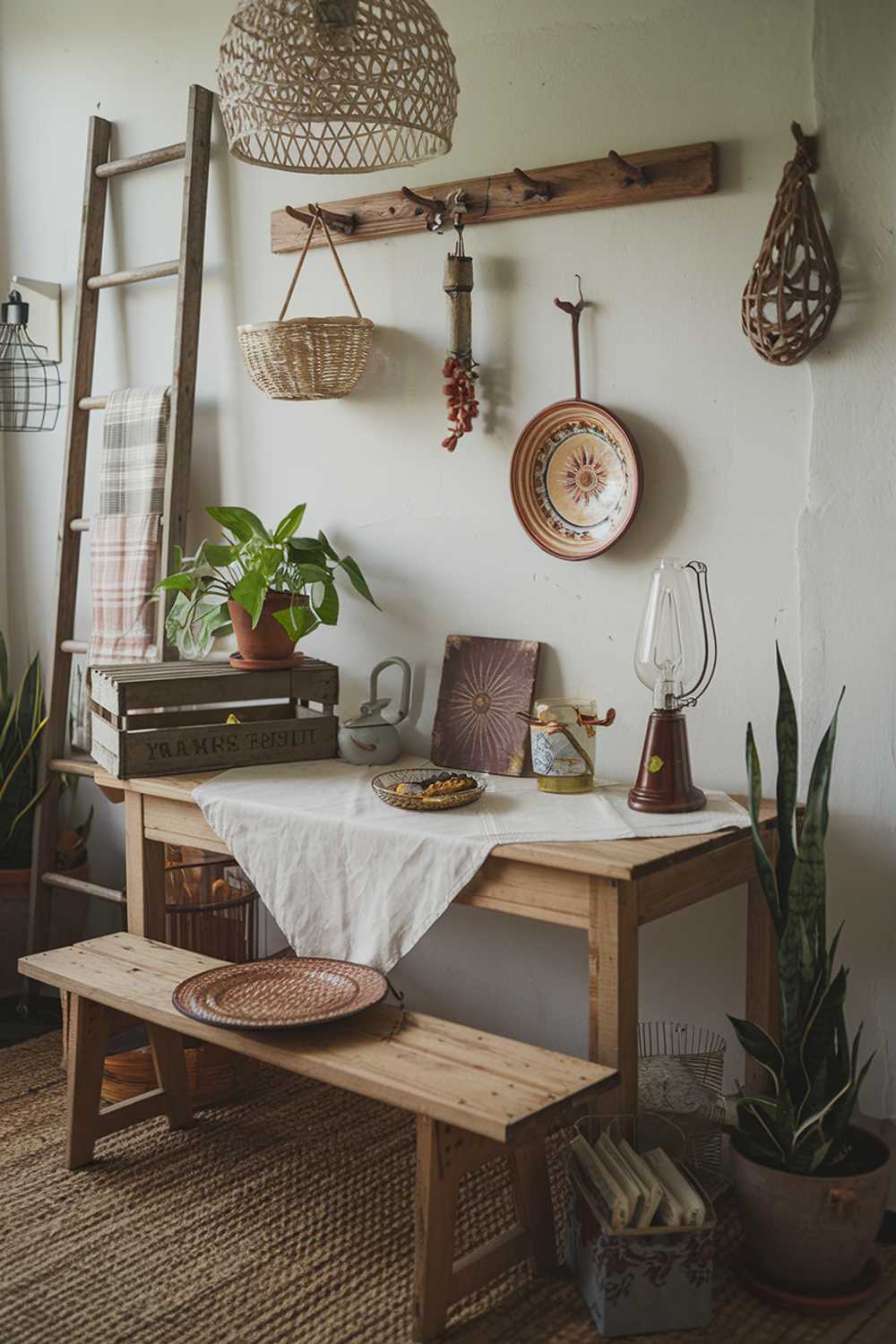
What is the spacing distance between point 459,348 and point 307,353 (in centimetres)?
36

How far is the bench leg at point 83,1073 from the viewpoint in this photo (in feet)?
8.90

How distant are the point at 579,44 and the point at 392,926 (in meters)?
1.89

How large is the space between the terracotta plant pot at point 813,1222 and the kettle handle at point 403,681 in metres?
1.34

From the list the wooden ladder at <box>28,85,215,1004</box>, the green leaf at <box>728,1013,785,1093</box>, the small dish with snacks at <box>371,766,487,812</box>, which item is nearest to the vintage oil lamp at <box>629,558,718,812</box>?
the small dish with snacks at <box>371,766,487,812</box>

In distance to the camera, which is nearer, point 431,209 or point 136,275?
point 431,209

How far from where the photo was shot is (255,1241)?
246 cm

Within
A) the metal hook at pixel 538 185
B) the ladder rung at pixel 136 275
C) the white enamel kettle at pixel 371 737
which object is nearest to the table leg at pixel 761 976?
the white enamel kettle at pixel 371 737

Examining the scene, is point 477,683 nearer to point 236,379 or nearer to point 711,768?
point 711,768

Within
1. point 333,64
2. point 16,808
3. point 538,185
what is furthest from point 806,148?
point 16,808

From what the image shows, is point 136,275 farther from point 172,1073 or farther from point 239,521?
point 172,1073

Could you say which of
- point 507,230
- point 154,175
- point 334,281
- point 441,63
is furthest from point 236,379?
point 441,63

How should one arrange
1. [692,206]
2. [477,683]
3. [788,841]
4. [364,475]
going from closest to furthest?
[788,841]
[692,206]
[477,683]
[364,475]

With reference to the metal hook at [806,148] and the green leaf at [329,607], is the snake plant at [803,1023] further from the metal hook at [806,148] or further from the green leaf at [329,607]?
the green leaf at [329,607]

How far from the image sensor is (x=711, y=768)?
9.16ft
